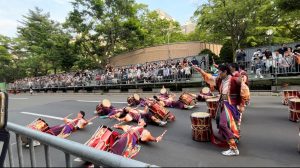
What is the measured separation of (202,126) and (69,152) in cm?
470

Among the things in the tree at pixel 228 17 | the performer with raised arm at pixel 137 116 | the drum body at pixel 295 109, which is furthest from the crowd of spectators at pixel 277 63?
the tree at pixel 228 17

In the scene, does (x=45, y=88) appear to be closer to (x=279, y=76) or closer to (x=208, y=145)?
(x=279, y=76)

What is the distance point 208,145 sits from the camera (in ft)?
21.0

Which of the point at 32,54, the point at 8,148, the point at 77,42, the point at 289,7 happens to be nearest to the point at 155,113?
the point at 8,148

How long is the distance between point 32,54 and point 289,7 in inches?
1573

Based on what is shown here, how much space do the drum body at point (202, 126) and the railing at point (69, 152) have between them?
13.7 ft

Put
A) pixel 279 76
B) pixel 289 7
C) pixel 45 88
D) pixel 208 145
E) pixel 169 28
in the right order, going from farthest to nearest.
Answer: pixel 169 28
pixel 45 88
pixel 289 7
pixel 279 76
pixel 208 145

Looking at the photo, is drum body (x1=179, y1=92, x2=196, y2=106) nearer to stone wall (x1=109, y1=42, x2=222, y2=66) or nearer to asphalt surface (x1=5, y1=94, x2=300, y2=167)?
asphalt surface (x1=5, y1=94, x2=300, y2=167)

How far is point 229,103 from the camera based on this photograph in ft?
20.5

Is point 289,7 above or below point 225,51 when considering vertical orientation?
above

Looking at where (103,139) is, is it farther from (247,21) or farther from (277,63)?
(247,21)

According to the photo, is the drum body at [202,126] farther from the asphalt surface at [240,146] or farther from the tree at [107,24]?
the tree at [107,24]

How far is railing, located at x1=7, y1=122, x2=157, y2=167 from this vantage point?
191 centimetres

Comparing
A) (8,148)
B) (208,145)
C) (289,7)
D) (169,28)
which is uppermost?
(169,28)
